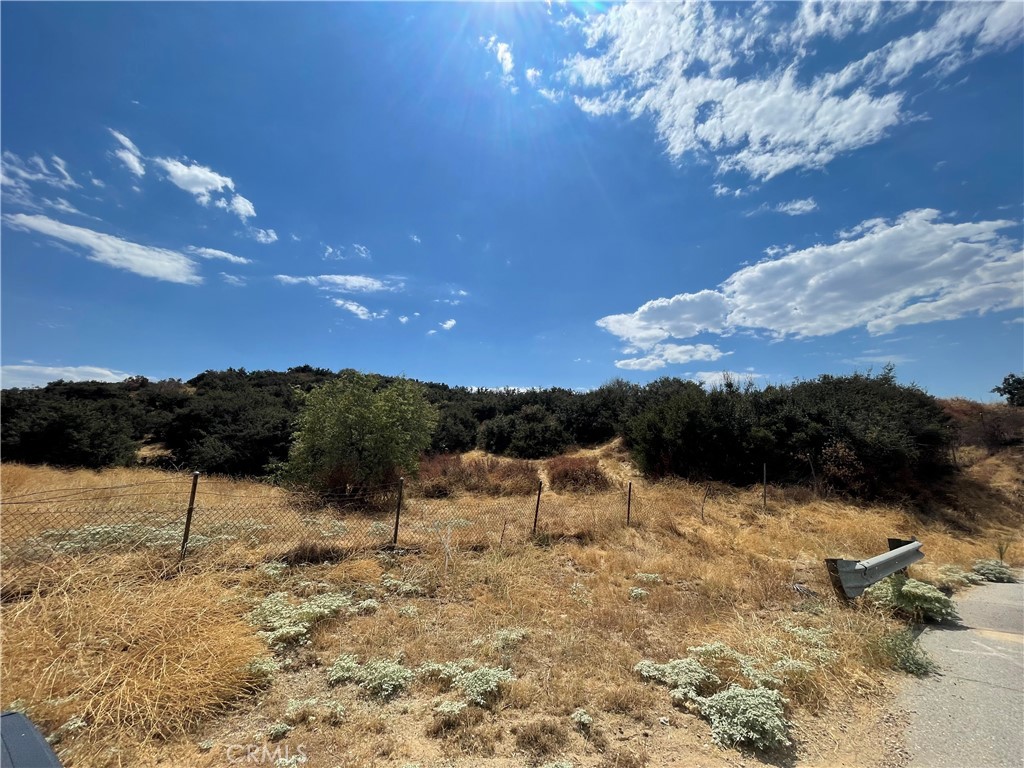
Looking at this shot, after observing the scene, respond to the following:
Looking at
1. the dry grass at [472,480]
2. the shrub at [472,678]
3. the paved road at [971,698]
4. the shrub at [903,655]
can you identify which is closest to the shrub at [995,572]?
the paved road at [971,698]

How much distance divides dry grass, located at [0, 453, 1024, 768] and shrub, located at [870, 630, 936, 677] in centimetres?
10

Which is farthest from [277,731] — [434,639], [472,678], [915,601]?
[915,601]

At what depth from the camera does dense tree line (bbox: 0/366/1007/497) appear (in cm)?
1472

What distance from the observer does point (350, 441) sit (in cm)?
1318

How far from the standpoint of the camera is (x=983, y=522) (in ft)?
41.0

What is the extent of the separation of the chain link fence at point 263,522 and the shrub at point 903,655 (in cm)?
588

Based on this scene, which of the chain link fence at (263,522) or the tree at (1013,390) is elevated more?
the tree at (1013,390)

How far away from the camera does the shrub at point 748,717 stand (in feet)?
9.40

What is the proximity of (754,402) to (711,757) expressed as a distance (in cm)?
1784

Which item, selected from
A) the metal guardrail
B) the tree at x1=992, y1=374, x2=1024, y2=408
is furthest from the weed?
the tree at x1=992, y1=374, x2=1024, y2=408

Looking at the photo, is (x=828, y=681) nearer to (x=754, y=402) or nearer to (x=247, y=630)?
(x=247, y=630)

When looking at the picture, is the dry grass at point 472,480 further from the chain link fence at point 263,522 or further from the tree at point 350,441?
the tree at point 350,441

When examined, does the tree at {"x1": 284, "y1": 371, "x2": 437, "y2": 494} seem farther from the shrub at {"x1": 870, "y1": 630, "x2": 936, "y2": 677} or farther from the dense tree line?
the shrub at {"x1": 870, "y1": 630, "x2": 936, "y2": 677}

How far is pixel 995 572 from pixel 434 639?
27.3 ft
